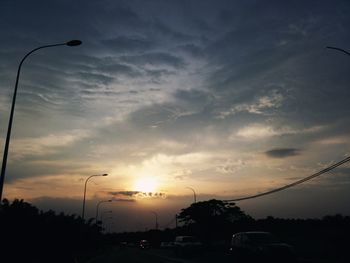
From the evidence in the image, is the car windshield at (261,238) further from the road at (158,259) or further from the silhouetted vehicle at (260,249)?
the road at (158,259)

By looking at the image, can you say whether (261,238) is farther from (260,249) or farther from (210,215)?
(210,215)

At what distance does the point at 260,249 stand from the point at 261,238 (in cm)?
130

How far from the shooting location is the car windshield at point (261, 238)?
70.3 feet

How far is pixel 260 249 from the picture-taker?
2058cm

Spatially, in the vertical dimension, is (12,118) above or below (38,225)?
above

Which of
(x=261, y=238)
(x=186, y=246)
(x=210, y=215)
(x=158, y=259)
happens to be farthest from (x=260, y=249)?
(x=210, y=215)

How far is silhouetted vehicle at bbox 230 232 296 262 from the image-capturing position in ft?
65.2

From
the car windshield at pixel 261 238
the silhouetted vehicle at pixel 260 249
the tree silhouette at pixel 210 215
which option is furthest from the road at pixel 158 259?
Answer: the tree silhouette at pixel 210 215

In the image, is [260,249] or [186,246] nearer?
[260,249]

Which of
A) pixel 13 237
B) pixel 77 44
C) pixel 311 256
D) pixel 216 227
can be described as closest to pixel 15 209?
pixel 13 237

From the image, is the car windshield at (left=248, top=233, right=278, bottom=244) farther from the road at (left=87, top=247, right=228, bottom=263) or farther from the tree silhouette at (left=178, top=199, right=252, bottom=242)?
the tree silhouette at (left=178, top=199, right=252, bottom=242)

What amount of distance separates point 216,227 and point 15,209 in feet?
185

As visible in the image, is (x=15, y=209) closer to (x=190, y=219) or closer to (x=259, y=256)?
(x=259, y=256)

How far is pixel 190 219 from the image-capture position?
89.1m
